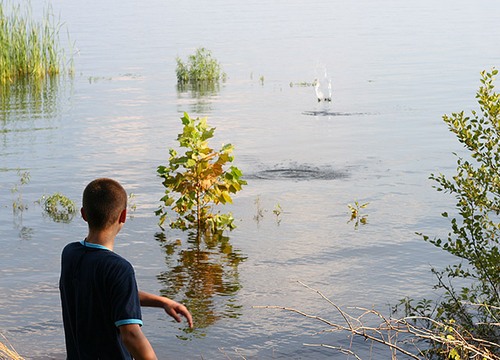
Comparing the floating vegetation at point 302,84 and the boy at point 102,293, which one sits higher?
the floating vegetation at point 302,84

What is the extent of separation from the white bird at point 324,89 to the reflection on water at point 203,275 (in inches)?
597

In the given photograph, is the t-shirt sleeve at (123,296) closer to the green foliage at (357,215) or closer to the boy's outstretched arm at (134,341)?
the boy's outstretched arm at (134,341)

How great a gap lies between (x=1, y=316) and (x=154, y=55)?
109 ft

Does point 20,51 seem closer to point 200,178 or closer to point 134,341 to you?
point 200,178

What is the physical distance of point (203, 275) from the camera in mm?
11727

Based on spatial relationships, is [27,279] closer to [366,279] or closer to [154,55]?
[366,279]

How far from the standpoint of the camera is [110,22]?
2586 inches

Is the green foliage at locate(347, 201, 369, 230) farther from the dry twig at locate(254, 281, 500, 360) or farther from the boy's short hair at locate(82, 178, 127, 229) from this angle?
the boy's short hair at locate(82, 178, 127, 229)

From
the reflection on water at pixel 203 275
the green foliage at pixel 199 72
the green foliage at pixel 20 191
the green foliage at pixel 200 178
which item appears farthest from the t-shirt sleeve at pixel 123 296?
the green foliage at pixel 199 72

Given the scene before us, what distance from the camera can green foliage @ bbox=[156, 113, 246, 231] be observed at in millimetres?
12820

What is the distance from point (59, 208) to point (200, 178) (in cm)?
339

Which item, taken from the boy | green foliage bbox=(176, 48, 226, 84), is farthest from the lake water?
the boy

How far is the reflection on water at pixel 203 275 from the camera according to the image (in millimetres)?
10516

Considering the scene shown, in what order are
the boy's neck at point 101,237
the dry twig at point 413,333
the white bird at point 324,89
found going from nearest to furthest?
the boy's neck at point 101,237, the dry twig at point 413,333, the white bird at point 324,89
